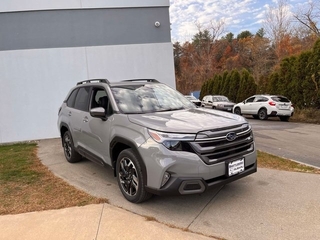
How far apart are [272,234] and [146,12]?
30.0 feet

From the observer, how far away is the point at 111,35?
10.3 meters

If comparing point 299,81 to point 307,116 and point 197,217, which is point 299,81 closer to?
point 307,116

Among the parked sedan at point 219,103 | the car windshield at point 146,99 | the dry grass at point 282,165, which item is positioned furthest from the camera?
the parked sedan at point 219,103

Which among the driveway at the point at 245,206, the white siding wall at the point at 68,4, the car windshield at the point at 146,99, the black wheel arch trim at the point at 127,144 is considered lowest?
the driveway at the point at 245,206

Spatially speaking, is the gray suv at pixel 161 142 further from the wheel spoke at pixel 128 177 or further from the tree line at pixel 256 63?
the tree line at pixel 256 63

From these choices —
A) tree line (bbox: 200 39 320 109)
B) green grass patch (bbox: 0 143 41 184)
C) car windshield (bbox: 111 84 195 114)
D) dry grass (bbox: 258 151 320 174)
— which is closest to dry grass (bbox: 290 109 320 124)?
tree line (bbox: 200 39 320 109)

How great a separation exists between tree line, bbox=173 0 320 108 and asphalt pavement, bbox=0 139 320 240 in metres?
14.2

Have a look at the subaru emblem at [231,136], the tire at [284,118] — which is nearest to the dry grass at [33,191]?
the subaru emblem at [231,136]

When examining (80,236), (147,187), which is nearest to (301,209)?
(147,187)

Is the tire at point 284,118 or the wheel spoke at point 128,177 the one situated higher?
the wheel spoke at point 128,177

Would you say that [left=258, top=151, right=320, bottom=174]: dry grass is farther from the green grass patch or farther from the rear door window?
the green grass patch

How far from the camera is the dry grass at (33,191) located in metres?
4.20

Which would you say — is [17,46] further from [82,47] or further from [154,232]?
[154,232]

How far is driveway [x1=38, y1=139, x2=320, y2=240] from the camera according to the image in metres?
3.29
